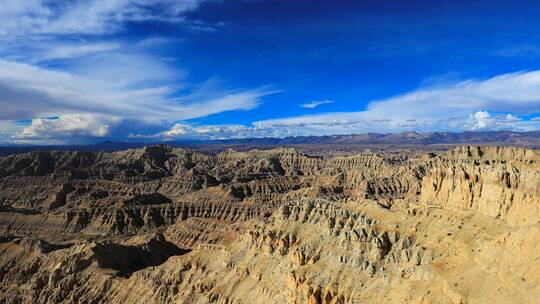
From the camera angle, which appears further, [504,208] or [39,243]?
[39,243]

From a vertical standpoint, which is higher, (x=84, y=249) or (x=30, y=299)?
(x=84, y=249)

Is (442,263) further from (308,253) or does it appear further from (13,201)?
(13,201)

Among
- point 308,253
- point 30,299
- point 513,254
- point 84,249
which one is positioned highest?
point 513,254

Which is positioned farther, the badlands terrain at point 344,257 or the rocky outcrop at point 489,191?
the rocky outcrop at point 489,191

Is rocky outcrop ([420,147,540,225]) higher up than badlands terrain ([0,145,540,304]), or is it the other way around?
rocky outcrop ([420,147,540,225])

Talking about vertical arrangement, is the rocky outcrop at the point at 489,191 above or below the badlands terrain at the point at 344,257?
above

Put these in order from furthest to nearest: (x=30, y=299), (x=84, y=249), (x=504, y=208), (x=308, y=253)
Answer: (x=84, y=249) → (x=30, y=299) → (x=308, y=253) → (x=504, y=208)

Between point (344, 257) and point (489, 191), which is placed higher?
point (489, 191)

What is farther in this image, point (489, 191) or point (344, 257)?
point (344, 257)

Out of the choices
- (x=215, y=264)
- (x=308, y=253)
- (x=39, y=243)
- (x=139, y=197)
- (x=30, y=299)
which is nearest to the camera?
(x=308, y=253)

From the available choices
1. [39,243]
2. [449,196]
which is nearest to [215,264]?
[449,196]

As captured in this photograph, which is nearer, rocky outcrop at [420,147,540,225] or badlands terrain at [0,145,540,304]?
badlands terrain at [0,145,540,304]
